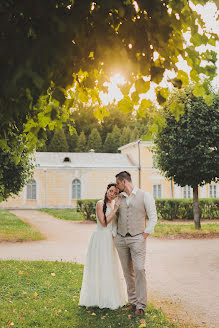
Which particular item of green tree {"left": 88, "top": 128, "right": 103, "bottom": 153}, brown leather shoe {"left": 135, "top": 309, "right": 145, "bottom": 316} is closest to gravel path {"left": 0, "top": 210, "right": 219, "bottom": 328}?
brown leather shoe {"left": 135, "top": 309, "right": 145, "bottom": 316}

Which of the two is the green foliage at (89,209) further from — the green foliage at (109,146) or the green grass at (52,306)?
the green foliage at (109,146)

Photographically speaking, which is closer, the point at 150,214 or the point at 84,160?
the point at 150,214

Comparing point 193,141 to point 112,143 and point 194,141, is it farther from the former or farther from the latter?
point 112,143

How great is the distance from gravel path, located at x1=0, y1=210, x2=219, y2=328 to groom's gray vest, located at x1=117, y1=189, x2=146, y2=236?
1384 mm

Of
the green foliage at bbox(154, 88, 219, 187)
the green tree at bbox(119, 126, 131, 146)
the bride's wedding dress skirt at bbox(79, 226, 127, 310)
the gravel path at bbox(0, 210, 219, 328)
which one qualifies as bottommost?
the gravel path at bbox(0, 210, 219, 328)

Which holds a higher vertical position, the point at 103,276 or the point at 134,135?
the point at 134,135

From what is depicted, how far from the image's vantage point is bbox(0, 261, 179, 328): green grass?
4980 mm

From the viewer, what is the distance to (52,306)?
579 cm

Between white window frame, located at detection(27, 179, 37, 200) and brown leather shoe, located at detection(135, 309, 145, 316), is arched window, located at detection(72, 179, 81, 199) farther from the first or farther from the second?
brown leather shoe, located at detection(135, 309, 145, 316)

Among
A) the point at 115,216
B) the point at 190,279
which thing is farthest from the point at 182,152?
the point at 115,216

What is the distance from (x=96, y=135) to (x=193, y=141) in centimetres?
4885

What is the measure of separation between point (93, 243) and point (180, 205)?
58.9 ft

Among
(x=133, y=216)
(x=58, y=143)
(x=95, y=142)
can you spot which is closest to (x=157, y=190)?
(x=58, y=143)

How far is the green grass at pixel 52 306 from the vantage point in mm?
4980
